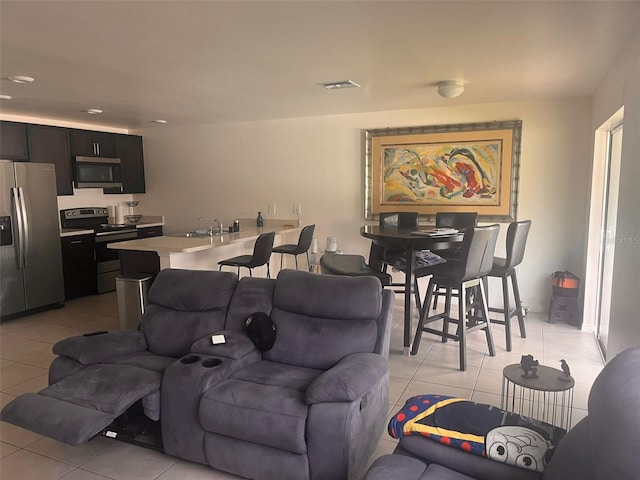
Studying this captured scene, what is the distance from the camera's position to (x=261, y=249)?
4.49 meters

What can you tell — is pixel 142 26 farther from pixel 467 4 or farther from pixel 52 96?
pixel 52 96

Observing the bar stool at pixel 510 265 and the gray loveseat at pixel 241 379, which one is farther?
the bar stool at pixel 510 265

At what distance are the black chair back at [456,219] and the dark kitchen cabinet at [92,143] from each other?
183 inches

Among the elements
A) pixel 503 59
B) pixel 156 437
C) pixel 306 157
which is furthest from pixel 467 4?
pixel 306 157

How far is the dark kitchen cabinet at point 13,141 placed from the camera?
200 inches

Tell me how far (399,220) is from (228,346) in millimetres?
3042

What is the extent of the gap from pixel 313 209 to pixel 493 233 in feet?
8.98

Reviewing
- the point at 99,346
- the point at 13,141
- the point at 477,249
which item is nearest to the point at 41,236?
the point at 13,141

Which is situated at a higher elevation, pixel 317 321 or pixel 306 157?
pixel 306 157

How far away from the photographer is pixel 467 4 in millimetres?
2270

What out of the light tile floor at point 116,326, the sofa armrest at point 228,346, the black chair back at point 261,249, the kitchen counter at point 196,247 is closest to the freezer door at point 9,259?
the light tile floor at point 116,326

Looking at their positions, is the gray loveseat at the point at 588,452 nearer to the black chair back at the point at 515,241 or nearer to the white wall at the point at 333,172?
the black chair back at the point at 515,241

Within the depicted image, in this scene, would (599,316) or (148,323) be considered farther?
(599,316)

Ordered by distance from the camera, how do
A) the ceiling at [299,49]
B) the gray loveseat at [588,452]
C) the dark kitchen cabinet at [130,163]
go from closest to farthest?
1. the gray loveseat at [588,452]
2. the ceiling at [299,49]
3. the dark kitchen cabinet at [130,163]
